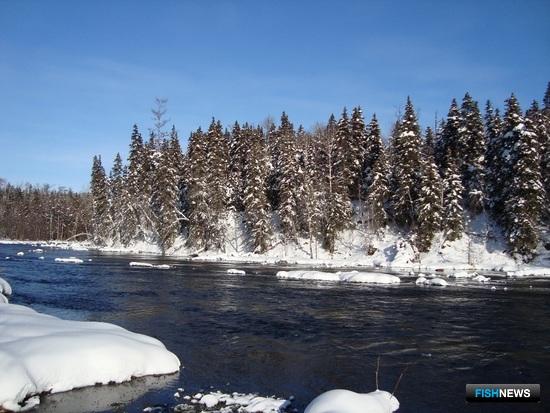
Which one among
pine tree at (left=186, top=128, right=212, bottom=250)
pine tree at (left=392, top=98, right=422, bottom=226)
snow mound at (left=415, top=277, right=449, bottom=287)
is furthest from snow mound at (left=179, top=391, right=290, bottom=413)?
pine tree at (left=186, top=128, right=212, bottom=250)

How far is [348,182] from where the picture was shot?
205ft

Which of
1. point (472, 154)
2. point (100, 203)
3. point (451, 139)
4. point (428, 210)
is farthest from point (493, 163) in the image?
point (100, 203)

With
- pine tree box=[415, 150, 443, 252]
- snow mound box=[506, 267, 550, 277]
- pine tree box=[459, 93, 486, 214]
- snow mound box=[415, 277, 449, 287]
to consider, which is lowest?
snow mound box=[415, 277, 449, 287]

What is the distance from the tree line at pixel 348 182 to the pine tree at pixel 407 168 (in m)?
0.13

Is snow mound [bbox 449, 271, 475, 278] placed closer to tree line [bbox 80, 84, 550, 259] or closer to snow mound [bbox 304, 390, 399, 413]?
tree line [bbox 80, 84, 550, 259]

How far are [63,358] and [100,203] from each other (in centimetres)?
7791

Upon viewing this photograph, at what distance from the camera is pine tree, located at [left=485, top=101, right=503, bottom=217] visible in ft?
178

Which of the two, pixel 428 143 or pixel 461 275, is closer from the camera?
pixel 461 275

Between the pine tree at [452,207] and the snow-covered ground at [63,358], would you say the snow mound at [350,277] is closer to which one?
the pine tree at [452,207]

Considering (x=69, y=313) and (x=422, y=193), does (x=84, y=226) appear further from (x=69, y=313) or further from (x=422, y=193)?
(x=69, y=313)

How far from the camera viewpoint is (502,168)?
5306 cm

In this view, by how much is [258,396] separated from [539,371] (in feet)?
25.6

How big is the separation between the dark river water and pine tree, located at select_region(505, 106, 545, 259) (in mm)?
15642
